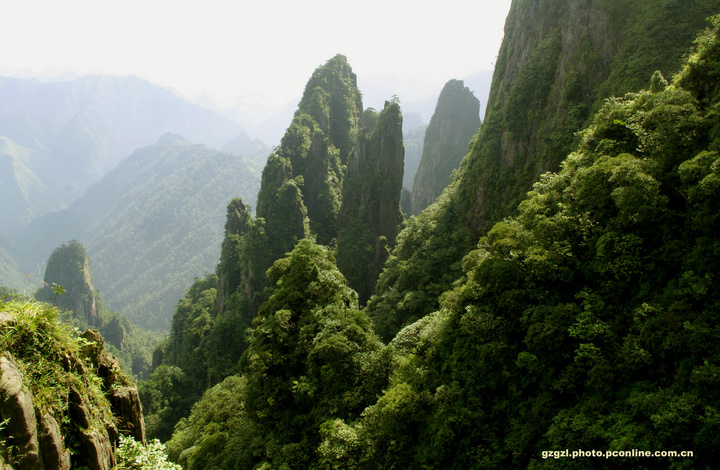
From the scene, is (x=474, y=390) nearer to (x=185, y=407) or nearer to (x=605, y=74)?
(x=605, y=74)

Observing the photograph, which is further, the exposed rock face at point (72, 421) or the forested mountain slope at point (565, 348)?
the forested mountain slope at point (565, 348)

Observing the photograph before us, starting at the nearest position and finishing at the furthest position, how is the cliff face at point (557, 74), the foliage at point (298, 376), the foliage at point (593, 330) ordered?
1. the foliage at point (593, 330)
2. the foliage at point (298, 376)
3. the cliff face at point (557, 74)

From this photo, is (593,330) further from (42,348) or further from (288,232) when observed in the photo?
(288,232)

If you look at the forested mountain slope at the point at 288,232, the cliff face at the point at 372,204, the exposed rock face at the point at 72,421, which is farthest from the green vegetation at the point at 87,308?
the exposed rock face at the point at 72,421

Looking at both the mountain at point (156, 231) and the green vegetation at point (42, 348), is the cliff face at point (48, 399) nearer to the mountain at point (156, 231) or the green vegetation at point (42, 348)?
the green vegetation at point (42, 348)

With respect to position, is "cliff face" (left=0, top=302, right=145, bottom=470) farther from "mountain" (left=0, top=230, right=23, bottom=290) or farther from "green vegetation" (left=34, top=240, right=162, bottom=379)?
"mountain" (left=0, top=230, right=23, bottom=290)

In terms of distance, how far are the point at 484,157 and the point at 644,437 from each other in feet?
75.6

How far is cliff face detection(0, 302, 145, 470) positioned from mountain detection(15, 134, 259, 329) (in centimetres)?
12148

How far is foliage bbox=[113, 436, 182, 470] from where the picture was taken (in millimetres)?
5789

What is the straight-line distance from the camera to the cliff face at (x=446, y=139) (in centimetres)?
7350

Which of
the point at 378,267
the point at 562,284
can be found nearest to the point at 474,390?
the point at 562,284

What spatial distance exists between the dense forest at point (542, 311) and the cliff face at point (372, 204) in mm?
13363

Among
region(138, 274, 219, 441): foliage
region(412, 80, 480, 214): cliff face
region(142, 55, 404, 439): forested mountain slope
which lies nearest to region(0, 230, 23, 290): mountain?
region(142, 55, 404, 439): forested mountain slope

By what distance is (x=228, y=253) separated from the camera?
48.0 m
